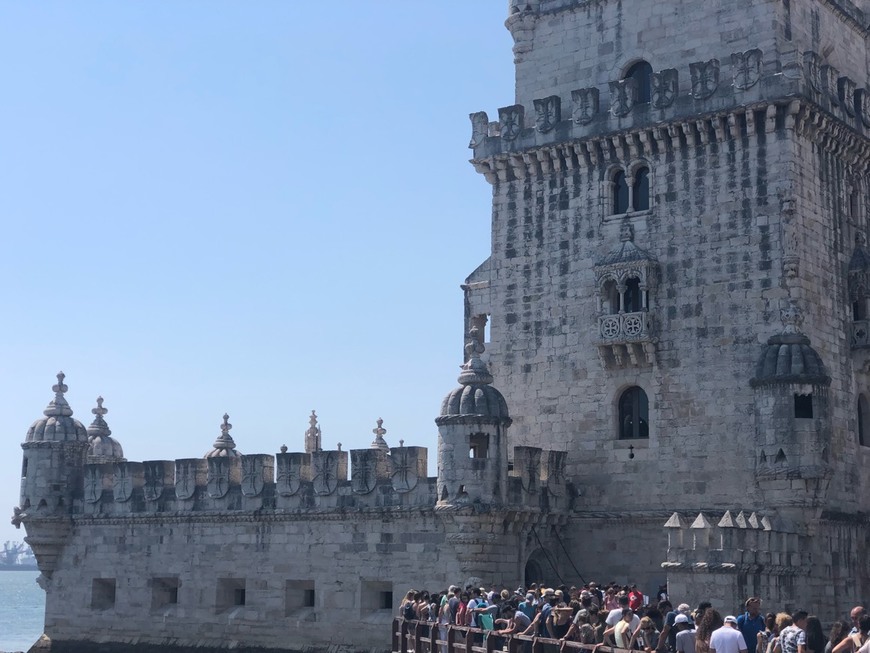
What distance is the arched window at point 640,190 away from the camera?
36.3m

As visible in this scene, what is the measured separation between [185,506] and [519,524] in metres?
11.1

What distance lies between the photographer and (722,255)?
3441 centimetres

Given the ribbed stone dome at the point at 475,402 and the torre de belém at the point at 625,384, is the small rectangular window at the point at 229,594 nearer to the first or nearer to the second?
the torre de belém at the point at 625,384

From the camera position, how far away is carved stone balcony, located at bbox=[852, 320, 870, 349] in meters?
35.7

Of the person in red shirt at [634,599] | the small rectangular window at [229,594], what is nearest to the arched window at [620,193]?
the person in red shirt at [634,599]

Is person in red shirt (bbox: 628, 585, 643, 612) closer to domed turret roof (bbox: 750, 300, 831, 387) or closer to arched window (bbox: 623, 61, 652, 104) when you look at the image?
domed turret roof (bbox: 750, 300, 831, 387)

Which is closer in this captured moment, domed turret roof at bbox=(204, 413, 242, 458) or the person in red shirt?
the person in red shirt

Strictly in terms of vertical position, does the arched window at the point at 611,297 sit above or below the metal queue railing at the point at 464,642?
above

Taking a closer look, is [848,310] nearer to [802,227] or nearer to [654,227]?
[802,227]

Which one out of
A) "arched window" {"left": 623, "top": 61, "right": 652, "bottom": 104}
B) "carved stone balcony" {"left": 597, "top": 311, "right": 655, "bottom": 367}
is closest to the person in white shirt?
"carved stone balcony" {"left": 597, "top": 311, "right": 655, "bottom": 367}

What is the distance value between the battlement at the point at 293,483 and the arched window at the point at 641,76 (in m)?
10.3

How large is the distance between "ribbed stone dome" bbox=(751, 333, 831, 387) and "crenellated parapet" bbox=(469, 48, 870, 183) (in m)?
5.59

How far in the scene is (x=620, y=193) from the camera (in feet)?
121

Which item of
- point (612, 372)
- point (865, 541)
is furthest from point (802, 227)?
point (865, 541)
